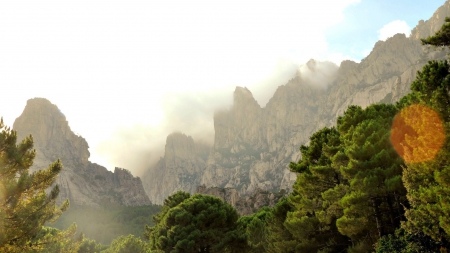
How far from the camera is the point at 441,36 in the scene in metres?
11.5

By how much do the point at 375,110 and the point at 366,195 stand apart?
7395 mm

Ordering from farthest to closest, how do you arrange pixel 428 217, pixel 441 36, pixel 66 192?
pixel 66 192 < pixel 428 217 < pixel 441 36

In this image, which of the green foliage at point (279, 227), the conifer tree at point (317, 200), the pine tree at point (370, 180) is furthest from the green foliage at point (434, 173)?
the green foliage at point (279, 227)

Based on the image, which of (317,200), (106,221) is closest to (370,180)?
(317,200)

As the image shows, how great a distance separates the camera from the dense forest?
12.1 meters

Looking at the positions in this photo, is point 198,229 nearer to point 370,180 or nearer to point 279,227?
point 279,227

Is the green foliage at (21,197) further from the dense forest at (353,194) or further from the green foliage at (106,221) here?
the green foliage at (106,221)

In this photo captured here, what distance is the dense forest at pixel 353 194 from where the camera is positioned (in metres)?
12.1

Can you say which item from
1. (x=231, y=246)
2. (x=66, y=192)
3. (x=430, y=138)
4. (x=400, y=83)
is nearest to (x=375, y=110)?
(x=430, y=138)

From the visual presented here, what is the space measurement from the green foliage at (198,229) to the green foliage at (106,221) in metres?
108

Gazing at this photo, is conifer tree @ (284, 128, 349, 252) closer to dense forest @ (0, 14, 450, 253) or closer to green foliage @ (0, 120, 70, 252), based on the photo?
dense forest @ (0, 14, 450, 253)

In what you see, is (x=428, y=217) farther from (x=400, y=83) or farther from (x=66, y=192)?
(x=66, y=192)

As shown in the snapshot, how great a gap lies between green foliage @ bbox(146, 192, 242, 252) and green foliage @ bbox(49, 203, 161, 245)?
354 feet

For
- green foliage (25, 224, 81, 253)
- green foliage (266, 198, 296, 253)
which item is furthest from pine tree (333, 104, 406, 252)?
green foliage (25, 224, 81, 253)
